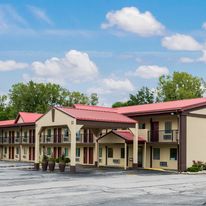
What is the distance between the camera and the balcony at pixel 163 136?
38.1 metres

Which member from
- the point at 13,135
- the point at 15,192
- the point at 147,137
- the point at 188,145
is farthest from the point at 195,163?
the point at 13,135

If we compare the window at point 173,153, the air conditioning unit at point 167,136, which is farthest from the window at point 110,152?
the window at point 173,153

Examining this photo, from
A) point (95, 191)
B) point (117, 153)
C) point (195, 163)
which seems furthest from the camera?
point (117, 153)

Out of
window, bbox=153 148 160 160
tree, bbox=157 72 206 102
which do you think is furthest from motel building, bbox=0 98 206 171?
tree, bbox=157 72 206 102

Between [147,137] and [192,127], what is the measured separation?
4.45 m

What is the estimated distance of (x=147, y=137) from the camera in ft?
134

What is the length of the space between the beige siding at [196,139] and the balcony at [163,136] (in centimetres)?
111

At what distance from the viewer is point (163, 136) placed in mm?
39438

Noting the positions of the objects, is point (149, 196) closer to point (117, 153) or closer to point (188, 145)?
point (188, 145)

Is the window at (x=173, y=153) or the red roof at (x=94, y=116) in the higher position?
the red roof at (x=94, y=116)

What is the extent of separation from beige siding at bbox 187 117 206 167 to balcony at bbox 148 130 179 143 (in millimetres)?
1111

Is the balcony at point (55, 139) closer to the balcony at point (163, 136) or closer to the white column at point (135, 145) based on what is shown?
the balcony at point (163, 136)

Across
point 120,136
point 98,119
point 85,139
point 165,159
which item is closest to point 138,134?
point 120,136

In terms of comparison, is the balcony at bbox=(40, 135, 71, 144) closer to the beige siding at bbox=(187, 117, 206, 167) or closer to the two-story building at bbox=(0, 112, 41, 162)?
the two-story building at bbox=(0, 112, 41, 162)
